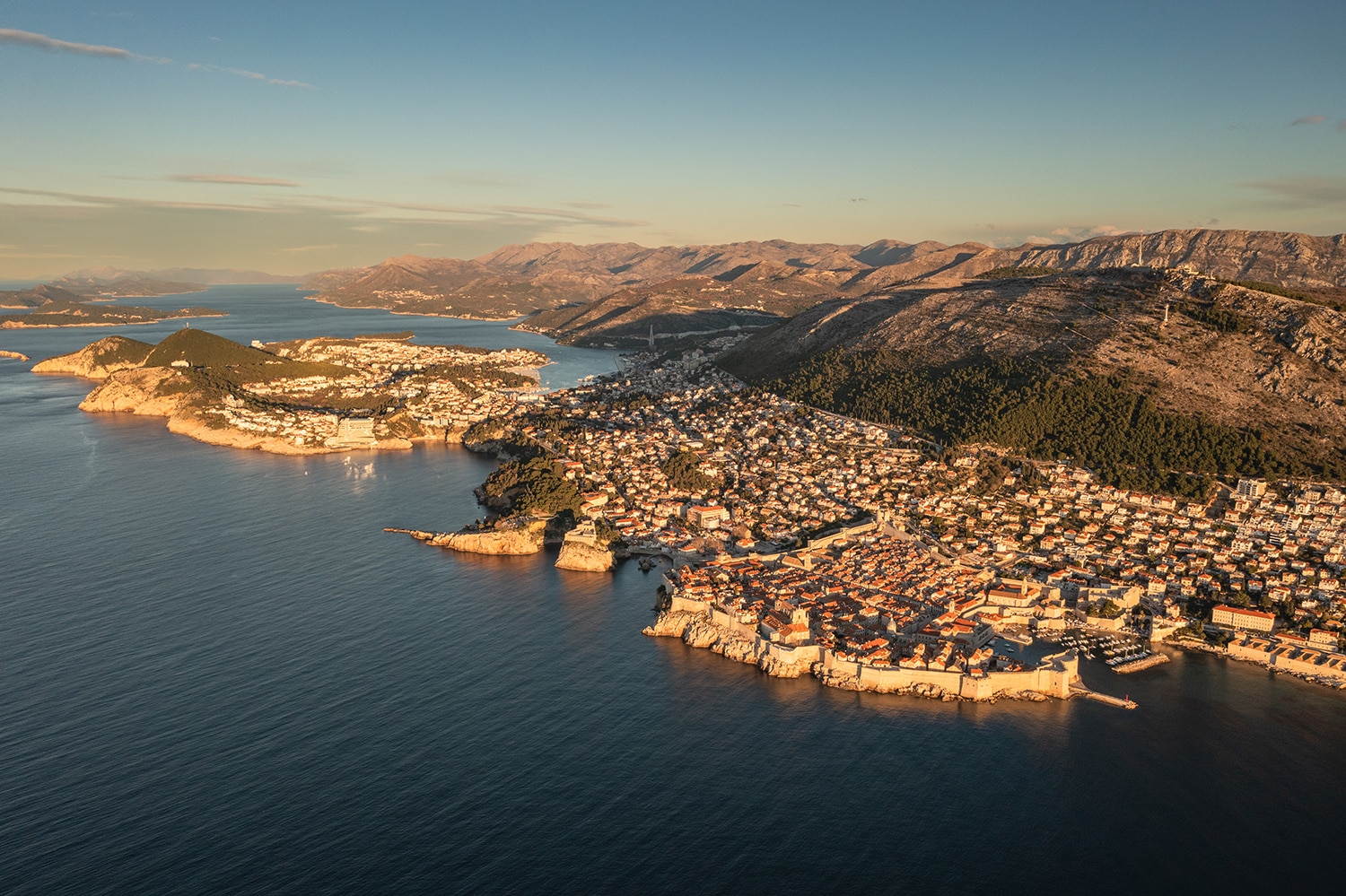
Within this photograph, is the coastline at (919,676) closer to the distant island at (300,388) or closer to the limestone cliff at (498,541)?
the limestone cliff at (498,541)

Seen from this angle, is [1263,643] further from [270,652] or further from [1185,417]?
[270,652]

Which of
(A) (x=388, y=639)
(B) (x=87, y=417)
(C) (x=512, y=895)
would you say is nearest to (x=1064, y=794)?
(C) (x=512, y=895)

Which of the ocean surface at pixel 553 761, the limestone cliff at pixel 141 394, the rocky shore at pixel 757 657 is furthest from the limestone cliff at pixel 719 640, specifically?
the limestone cliff at pixel 141 394

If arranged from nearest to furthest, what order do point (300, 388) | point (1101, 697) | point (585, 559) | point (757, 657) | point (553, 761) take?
1. point (553, 761)
2. point (1101, 697)
3. point (757, 657)
4. point (585, 559)
5. point (300, 388)

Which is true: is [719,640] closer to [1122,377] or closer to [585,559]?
[585,559]

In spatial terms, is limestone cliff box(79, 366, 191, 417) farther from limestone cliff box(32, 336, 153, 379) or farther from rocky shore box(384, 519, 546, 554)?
rocky shore box(384, 519, 546, 554)

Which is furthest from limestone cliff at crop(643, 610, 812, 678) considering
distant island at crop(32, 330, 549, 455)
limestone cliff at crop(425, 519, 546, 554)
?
distant island at crop(32, 330, 549, 455)

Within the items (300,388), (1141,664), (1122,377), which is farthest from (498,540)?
(300,388)
